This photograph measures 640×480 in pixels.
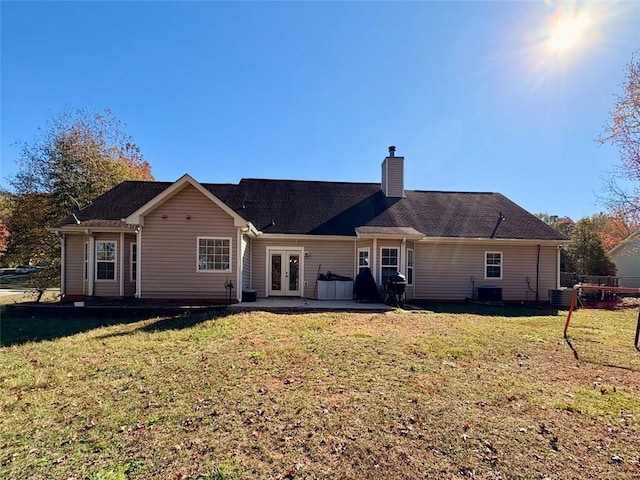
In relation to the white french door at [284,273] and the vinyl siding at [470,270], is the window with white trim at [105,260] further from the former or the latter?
the vinyl siding at [470,270]

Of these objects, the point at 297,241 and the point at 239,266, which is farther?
the point at 297,241

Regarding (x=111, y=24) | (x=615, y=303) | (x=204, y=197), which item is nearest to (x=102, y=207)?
(x=204, y=197)

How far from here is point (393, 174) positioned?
18.3 m

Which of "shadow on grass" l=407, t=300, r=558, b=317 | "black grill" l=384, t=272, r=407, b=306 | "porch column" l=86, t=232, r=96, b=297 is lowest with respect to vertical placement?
"shadow on grass" l=407, t=300, r=558, b=317

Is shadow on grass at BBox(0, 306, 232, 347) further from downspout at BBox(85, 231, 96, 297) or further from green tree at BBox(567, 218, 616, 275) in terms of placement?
green tree at BBox(567, 218, 616, 275)

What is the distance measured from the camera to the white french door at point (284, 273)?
1533cm

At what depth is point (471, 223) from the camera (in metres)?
16.7

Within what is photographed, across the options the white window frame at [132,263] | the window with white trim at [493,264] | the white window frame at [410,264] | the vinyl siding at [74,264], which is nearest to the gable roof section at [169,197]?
the white window frame at [132,263]

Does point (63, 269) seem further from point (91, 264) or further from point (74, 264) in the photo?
point (91, 264)

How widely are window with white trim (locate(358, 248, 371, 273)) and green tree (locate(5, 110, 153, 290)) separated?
16632mm

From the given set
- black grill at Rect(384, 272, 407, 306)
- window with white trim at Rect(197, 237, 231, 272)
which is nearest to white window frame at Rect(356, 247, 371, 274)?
black grill at Rect(384, 272, 407, 306)

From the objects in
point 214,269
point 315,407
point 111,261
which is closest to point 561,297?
point 214,269

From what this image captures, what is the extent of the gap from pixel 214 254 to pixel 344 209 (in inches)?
277

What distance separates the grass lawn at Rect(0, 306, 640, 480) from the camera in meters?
3.20
